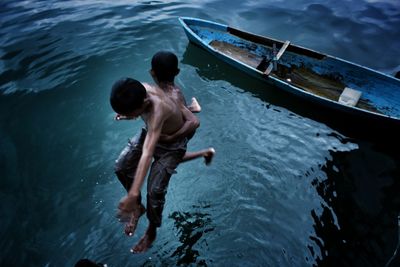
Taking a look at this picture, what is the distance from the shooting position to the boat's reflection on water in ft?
17.6

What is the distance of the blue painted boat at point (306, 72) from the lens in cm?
802

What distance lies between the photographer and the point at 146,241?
4941 mm

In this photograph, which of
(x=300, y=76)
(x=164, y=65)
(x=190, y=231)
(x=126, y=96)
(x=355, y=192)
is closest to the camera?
(x=126, y=96)

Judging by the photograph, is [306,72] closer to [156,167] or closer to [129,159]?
[156,167]

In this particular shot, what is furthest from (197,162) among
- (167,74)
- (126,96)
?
(126,96)

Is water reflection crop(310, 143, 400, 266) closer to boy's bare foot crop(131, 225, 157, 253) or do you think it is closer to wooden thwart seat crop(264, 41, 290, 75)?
boy's bare foot crop(131, 225, 157, 253)

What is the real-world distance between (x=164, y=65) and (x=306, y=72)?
5.91m

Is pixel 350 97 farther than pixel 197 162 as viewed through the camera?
Yes

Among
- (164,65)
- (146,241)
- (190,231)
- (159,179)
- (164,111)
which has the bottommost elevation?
(190,231)

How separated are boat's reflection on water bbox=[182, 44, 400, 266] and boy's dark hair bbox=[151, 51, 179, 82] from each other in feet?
11.9

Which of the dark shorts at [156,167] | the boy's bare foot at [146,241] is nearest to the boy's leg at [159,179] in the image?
the dark shorts at [156,167]

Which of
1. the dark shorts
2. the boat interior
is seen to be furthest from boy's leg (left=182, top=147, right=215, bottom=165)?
the boat interior

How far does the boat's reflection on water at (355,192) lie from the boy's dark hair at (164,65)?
3625 millimetres

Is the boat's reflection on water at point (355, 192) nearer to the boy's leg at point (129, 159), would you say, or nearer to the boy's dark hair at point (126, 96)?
the boy's leg at point (129, 159)
